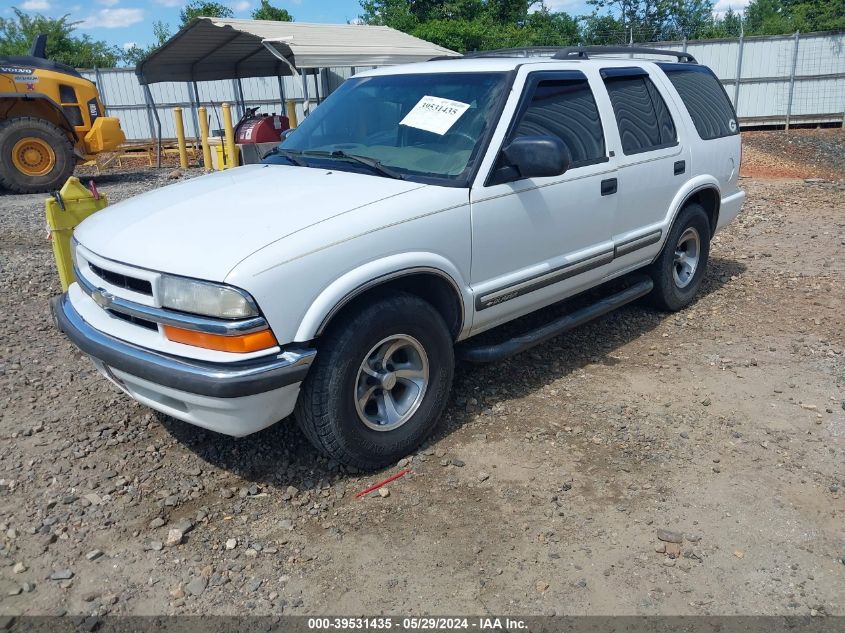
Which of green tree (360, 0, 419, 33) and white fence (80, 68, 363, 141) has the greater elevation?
green tree (360, 0, 419, 33)

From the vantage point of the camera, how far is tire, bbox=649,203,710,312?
17.7 ft

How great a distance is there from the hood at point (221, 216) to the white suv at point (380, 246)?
13 mm

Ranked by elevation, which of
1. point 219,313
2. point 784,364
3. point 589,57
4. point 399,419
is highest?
point 589,57

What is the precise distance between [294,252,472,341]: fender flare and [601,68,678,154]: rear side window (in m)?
1.83

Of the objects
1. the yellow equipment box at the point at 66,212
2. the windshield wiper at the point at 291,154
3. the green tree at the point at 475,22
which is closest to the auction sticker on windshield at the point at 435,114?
the windshield wiper at the point at 291,154

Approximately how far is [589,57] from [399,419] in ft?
9.56

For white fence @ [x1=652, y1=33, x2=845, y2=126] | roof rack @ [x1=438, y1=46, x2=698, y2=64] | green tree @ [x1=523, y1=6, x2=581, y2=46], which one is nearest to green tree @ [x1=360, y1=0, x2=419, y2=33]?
green tree @ [x1=523, y1=6, x2=581, y2=46]

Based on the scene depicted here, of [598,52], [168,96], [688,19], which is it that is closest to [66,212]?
[598,52]

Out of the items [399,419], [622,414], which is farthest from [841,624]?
[399,419]

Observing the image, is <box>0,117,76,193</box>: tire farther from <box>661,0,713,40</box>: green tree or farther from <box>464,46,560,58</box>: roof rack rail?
<box>661,0,713,40</box>: green tree

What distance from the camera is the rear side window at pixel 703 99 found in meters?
5.43

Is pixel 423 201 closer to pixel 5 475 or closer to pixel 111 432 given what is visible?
pixel 111 432

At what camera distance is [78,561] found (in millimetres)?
2947

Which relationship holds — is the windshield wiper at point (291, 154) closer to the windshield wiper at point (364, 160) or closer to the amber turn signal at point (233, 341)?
the windshield wiper at point (364, 160)
